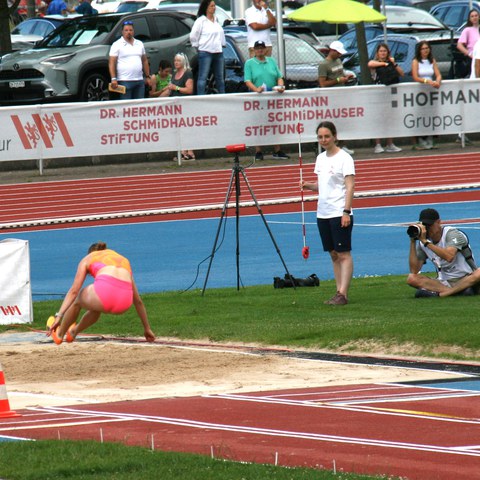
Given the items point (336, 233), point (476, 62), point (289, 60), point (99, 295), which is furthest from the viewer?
point (289, 60)

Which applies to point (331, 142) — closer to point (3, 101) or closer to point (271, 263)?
point (271, 263)

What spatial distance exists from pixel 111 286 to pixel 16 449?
12.3 feet

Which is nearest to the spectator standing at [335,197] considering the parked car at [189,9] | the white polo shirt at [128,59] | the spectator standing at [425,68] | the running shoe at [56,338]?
the running shoe at [56,338]

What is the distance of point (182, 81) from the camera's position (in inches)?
1160

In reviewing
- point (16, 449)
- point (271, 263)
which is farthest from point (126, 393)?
point (271, 263)

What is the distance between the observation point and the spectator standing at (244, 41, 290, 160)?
2884 cm

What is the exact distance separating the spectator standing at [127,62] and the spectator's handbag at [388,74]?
4888 mm

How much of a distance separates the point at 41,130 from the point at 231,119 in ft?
12.8

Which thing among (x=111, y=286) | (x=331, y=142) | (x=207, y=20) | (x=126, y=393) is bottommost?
(x=126, y=393)

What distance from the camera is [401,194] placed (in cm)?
2639

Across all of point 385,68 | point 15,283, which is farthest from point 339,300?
point 385,68

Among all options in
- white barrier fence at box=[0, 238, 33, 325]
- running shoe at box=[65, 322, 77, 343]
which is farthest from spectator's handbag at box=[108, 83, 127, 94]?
running shoe at box=[65, 322, 77, 343]

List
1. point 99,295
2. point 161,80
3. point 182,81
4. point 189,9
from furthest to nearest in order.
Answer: point 189,9 → point 161,80 → point 182,81 → point 99,295

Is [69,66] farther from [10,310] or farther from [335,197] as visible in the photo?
[335,197]
